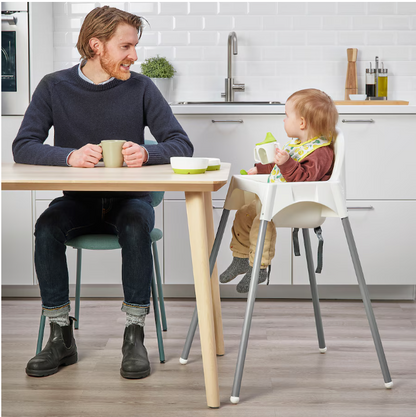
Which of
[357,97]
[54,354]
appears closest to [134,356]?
[54,354]

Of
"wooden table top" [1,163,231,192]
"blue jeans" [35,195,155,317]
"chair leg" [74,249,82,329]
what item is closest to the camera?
"wooden table top" [1,163,231,192]

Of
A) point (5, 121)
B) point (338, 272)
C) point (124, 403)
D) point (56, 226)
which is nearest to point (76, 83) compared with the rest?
point (56, 226)

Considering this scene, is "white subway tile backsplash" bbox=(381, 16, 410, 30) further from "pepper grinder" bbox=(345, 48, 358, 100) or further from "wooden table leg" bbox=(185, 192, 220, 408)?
"wooden table leg" bbox=(185, 192, 220, 408)

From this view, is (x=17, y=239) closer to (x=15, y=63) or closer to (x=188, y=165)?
(x=15, y=63)

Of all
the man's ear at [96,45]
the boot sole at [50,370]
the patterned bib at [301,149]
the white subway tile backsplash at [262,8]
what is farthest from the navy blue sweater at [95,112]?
the white subway tile backsplash at [262,8]

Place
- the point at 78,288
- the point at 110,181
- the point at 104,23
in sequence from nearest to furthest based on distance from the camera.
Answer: the point at 110,181 → the point at 104,23 → the point at 78,288

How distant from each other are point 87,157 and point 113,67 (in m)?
0.49

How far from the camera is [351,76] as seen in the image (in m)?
3.34

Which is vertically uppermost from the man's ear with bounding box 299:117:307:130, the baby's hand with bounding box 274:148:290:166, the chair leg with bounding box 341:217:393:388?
the man's ear with bounding box 299:117:307:130

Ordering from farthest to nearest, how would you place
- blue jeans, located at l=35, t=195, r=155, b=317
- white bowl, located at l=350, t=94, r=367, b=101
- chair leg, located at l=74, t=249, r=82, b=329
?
1. white bowl, located at l=350, t=94, r=367, b=101
2. chair leg, located at l=74, t=249, r=82, b=329
3. blue jeans, located at l=35, t=195, r=155, b=317

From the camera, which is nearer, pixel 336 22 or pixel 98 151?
pixel 98 151

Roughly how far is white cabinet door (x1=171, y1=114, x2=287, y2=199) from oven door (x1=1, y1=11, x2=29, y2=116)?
84 centimetres

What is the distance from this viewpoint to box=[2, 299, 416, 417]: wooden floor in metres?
1.68

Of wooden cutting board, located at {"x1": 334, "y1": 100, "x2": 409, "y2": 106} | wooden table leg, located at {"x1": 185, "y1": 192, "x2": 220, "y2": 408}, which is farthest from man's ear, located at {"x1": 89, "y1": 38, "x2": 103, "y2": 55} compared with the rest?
wooden cutting board, located at {"x1": 334, "y1": 100, "x2": 409, "y2": 106}
